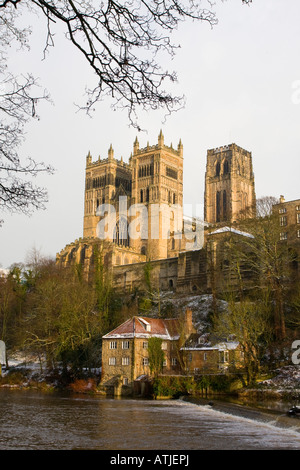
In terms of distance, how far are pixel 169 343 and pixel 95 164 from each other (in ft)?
242

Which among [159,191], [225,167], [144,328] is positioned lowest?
[144,328]

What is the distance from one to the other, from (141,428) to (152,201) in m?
75.3

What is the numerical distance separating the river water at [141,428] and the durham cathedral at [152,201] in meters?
52.7

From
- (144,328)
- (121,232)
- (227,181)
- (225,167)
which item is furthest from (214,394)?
(225,167)

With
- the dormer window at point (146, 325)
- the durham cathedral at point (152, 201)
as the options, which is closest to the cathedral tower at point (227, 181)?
the durham cathedral at point (152, 201)

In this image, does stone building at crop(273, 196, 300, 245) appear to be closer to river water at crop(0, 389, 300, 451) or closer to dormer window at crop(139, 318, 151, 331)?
dormer window at crop(139, 318, 151, 331)

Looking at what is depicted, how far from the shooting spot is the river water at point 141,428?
14.9 metres

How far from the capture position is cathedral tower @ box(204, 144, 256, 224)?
94.6 m

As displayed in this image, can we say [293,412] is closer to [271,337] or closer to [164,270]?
[271,337]

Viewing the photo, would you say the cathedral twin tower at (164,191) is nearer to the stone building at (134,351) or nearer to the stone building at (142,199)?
the stone building at (142,199)

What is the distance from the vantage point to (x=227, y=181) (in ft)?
314

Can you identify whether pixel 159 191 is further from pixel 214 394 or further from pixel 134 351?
pixel 214 394

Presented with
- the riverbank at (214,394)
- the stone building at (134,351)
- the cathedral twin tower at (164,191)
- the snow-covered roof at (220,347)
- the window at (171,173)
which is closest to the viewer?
the riverbank at (214,394)
